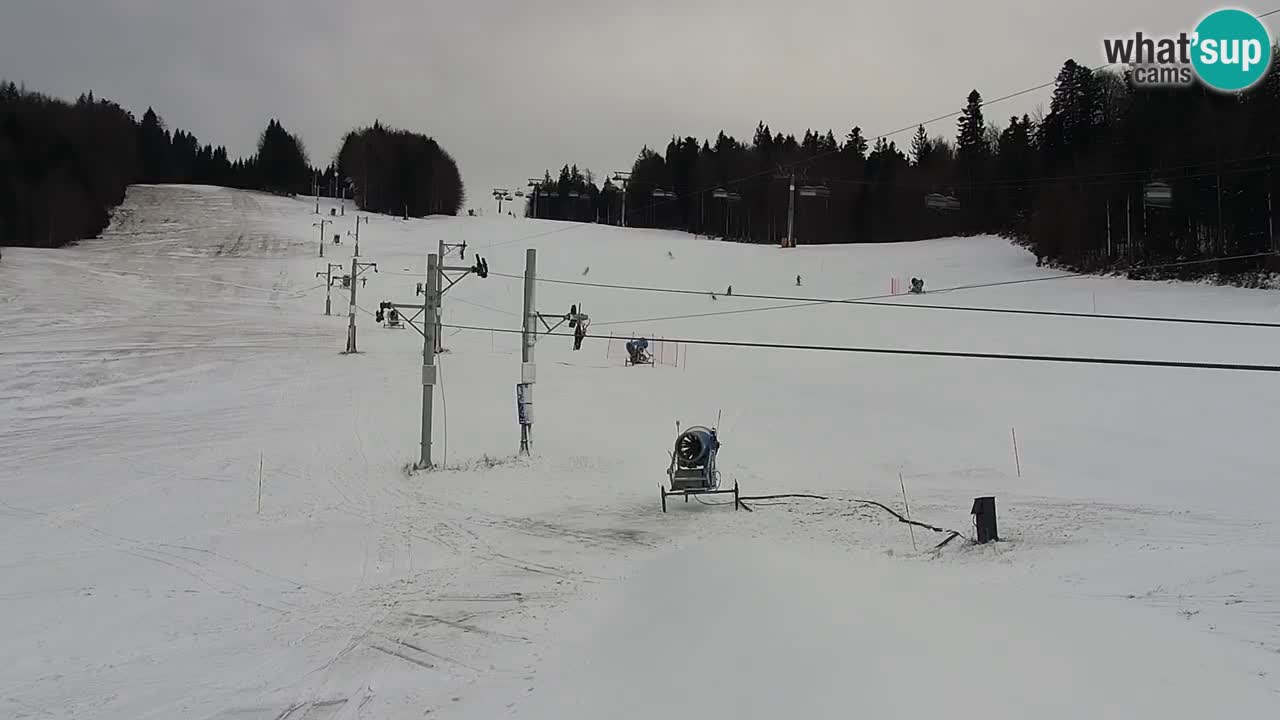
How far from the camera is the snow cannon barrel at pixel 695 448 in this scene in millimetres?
16781

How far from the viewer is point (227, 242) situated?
84062 millimetres

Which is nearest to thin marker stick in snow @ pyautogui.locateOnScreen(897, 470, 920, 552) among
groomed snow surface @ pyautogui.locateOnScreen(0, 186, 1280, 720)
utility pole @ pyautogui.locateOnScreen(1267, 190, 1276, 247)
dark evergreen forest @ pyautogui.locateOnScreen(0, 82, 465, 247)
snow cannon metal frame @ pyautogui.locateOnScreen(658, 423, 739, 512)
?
groomed snow surface @ pyautogui.locateOnScreen(0, 186, 1280, 720)

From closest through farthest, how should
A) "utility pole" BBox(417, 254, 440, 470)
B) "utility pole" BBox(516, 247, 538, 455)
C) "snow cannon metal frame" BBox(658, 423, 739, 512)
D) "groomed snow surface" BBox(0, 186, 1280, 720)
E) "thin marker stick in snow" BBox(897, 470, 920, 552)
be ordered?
"groomed snow surface" BBox(0, 186, 1280, 720) → "thin marker stick in snow" BBox(897, 470, 920, 552) → "snow cannon metal frame" BBox(658, 423, 739, 512) → "utility pole" BBox(417, 254, 440, 470) → "utility pole" BBox(516, 247, 538, 455)

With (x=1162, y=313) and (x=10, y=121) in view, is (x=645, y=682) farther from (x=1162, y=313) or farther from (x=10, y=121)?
(x=10, y=121)

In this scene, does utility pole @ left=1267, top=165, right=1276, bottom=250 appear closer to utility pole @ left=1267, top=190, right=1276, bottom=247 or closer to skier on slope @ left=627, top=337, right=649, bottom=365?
utility pole @ left=1267, top=190, right=1276, bottom=247

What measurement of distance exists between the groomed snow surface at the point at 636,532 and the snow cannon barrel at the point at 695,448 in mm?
978

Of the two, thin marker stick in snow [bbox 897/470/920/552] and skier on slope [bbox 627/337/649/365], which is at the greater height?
skier on slope [bbox 627/337/649/365]

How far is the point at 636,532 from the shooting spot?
15078 millimetres

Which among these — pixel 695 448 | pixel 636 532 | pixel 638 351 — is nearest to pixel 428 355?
pixel 695 448

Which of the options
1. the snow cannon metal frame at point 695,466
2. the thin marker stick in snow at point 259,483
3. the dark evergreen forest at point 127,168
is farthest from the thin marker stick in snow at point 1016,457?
the dark evergreen forest at point 127,168

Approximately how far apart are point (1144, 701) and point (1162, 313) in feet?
123

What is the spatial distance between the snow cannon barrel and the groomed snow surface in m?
0.98

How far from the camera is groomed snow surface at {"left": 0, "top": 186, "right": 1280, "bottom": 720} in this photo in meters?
7.86

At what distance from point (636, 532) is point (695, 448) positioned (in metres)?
2.51
